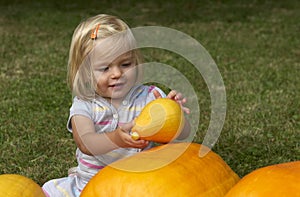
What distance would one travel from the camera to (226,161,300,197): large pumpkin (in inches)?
95.7

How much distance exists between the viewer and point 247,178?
2.59 m

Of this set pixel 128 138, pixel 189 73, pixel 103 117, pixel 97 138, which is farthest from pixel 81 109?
pixel 189 73

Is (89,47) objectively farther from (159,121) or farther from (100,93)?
(159,121)

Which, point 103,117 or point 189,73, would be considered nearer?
point 103,117

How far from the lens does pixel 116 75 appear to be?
326cm

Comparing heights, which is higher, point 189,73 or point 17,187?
point 17,187

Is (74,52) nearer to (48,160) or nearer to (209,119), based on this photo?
(48,160)

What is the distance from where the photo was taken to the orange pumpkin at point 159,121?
2.82 m

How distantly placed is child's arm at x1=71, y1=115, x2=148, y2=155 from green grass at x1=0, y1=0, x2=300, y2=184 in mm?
789

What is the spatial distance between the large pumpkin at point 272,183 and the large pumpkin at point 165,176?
23cm

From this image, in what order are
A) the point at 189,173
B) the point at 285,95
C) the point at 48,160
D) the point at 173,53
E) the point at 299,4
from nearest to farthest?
the point at 189,173
the point at 48,160
the point at 285,95
the point at 173,53
the point at 299,4

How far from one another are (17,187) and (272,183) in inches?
47.7

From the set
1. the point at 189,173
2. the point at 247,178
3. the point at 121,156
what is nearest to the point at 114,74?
the point at 121,156

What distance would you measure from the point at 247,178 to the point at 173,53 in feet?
17.1
